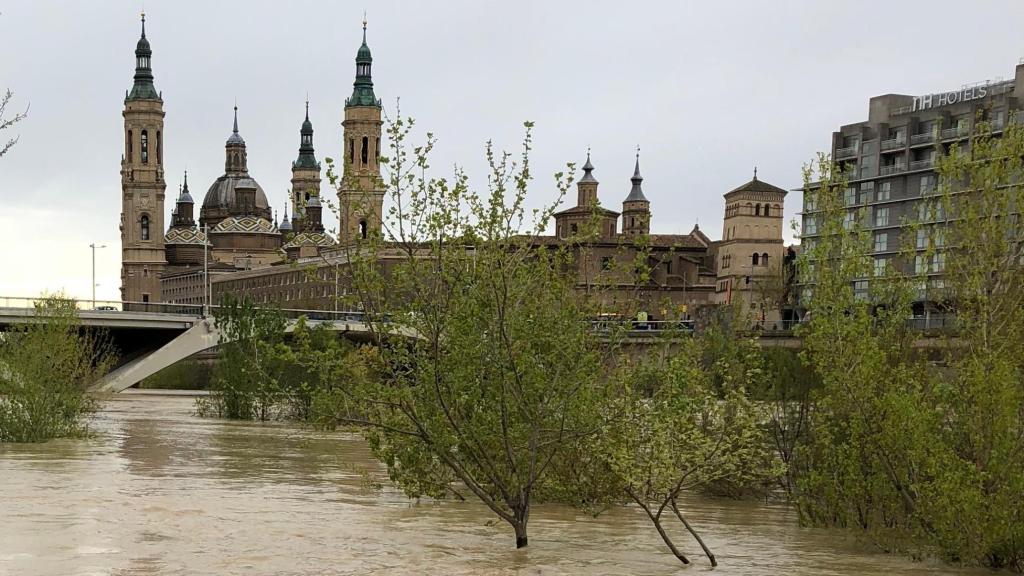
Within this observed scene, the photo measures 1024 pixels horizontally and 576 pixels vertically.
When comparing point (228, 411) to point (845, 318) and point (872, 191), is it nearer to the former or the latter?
point (845, 318)

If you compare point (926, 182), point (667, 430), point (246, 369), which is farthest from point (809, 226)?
point (667, 430)

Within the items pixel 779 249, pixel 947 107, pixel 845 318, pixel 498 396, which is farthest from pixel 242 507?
pixel 779 249

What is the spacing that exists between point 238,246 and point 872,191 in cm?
11024

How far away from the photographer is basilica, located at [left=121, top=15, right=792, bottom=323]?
120 m

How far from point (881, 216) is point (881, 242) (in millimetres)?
1687

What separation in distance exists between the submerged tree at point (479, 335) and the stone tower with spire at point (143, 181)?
142949 millimetres

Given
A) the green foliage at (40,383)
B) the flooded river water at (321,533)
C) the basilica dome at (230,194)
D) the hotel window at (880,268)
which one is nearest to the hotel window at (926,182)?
the hotel window at (880,268)

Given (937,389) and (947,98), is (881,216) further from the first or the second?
(937,389)

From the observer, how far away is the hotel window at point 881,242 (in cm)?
8056

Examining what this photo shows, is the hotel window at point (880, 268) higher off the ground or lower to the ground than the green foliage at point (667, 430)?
higher

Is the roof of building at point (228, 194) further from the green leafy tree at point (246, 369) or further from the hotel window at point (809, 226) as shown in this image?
the green leafy tree at point (246, 369)

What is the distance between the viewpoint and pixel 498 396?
14.5 meters

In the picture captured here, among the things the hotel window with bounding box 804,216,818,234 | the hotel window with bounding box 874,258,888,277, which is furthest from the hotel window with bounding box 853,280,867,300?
the hotel window with bounding box 804,216,818,234

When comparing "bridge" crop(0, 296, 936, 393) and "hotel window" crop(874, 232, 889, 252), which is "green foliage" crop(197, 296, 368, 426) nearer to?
"bridge" crop(0, 296, 936, 393)
